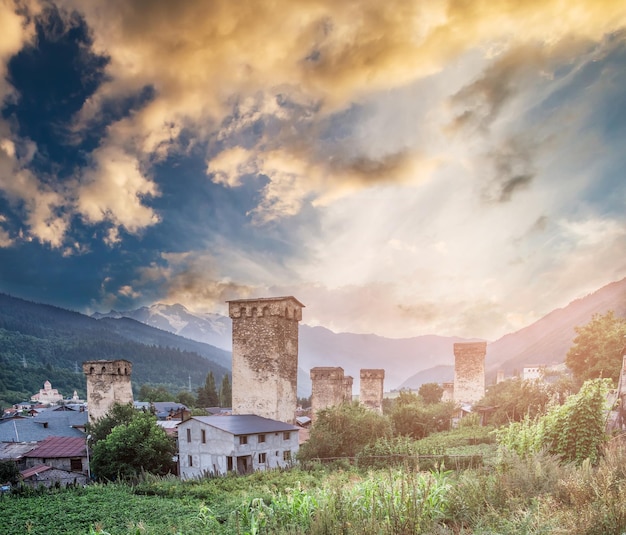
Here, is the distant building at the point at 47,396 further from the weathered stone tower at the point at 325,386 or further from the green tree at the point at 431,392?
the weathered stone tower at the point at 325,386

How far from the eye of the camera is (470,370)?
3011 cm

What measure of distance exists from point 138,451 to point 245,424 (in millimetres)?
5972

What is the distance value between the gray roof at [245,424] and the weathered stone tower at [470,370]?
16427 mm

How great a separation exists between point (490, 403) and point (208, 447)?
18819 mm

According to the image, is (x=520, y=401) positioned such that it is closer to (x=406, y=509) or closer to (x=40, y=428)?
(x=406, y=509)

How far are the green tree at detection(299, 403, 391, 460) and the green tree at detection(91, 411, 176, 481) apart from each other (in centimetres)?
740

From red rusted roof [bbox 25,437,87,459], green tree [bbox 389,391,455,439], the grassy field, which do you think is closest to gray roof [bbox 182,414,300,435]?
the grassy field

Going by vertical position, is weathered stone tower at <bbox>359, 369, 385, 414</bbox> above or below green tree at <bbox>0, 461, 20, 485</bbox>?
above

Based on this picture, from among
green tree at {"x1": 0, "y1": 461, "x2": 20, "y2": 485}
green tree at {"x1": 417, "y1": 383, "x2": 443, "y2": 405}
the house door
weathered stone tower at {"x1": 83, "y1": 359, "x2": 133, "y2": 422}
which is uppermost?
weathered stone tower at {"x1": 83, "y1": 359, "x2": 133, "y2": 422}

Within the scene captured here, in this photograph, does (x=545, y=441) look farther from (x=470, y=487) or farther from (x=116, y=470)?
(x=116, y=470)

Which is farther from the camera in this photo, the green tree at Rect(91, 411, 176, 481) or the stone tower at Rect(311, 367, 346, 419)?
the stone tower at Rect(311, 367, 346, 419)

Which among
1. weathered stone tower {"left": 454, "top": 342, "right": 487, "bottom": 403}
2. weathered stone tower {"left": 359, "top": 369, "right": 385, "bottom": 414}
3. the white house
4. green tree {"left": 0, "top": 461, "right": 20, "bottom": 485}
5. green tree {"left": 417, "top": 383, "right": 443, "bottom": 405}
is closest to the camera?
the white house

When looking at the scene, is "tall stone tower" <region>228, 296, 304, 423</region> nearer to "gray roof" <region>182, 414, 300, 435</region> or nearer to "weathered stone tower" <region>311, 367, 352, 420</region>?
"gray roof" <region>182, 414, 300, 435</region>

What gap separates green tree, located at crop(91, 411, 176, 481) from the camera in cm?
1905
